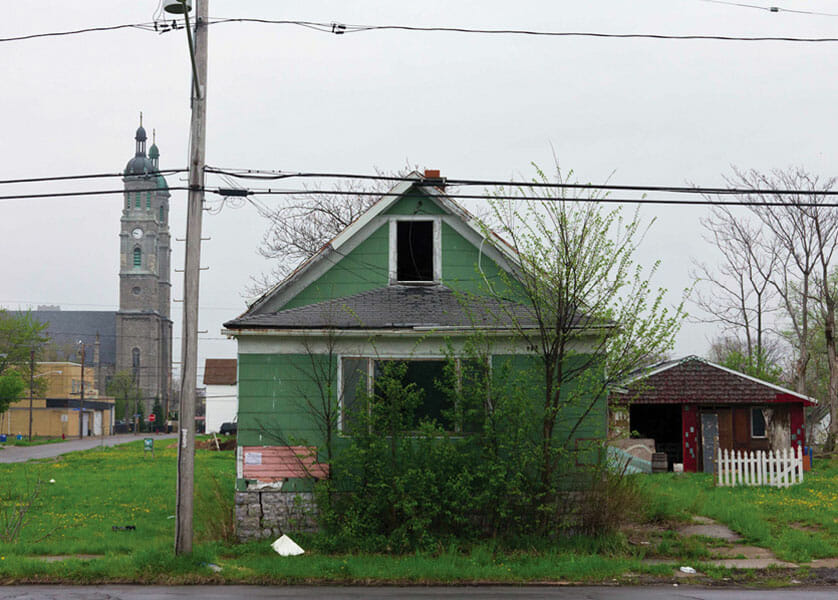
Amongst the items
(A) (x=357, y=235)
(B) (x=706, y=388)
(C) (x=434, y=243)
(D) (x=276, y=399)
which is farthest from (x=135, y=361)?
(D) (x=276, y=399)

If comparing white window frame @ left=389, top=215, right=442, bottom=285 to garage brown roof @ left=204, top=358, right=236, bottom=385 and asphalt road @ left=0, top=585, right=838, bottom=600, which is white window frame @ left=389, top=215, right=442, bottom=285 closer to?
asphalt road @ left=0, top=585, right=838, bottom=600

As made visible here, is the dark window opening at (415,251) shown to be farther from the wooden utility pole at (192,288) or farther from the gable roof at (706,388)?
the gable roof at (706,388)

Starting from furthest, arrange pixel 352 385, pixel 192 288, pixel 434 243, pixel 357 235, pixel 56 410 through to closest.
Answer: pixel 56 410
pixel 434 243
pixel 357 235
pixel 352 385
pixel 192 288

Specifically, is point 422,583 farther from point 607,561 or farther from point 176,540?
point 176,540

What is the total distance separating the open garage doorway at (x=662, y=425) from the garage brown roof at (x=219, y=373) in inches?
2012

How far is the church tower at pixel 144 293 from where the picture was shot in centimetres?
14650

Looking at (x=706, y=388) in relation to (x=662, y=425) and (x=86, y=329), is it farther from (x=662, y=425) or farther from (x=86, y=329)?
(x=86, y=329)

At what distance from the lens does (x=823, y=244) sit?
123ft

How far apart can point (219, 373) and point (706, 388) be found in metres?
56.8

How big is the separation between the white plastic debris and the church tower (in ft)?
421

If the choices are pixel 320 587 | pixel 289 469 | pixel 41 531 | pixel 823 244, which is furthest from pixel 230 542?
pixel 823 244

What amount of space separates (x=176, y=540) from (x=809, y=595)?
861cm

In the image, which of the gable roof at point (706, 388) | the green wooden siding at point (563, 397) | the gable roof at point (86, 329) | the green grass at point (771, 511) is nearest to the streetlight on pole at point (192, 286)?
the green wooden siding at point (563, 397)

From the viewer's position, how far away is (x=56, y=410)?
90250 millimetres
